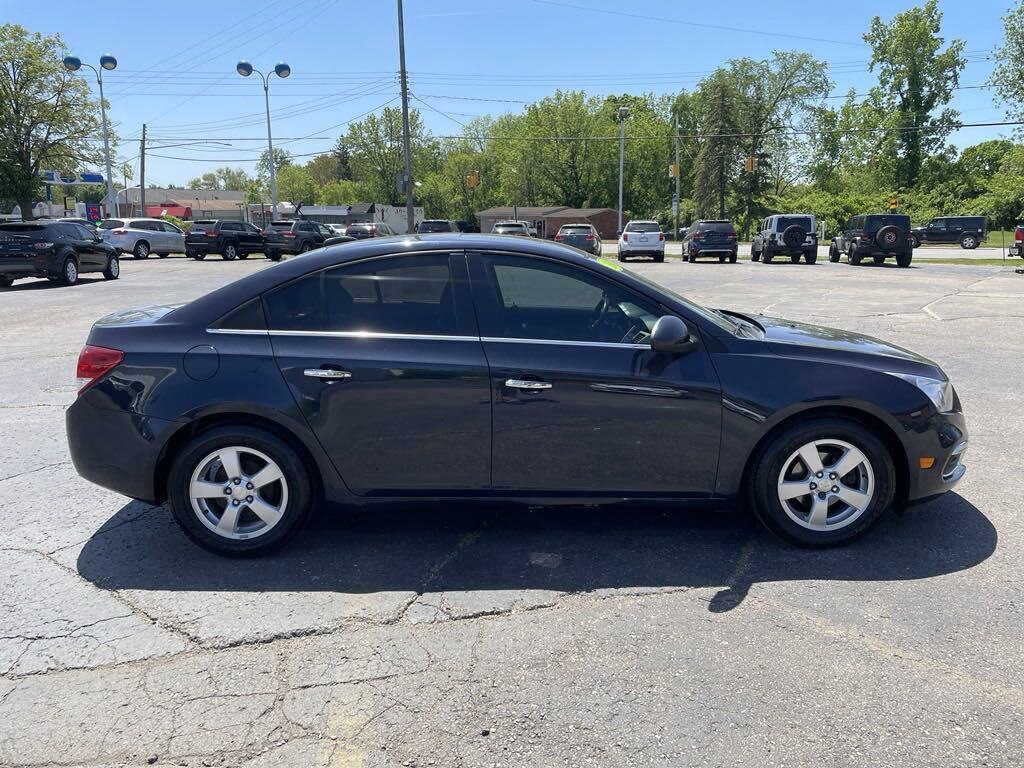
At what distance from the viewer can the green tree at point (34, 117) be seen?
4619 centimetres

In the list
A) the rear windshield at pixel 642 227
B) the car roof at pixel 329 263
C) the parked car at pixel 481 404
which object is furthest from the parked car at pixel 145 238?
the parked car at pixel 481 404

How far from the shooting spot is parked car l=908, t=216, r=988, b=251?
1753 inches

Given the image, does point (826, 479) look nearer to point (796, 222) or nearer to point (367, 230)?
point (796, 222)

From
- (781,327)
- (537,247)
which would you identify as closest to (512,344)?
(537,247)

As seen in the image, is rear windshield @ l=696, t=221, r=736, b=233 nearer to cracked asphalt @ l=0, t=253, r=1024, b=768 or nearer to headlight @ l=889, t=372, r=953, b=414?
cracked asphalt @ l=0, t=253, r=1024, b=768

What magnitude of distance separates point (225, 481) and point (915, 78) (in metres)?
79.2

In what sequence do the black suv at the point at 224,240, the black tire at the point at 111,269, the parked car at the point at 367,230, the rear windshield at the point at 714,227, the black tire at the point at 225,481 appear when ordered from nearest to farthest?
the black tire at the point at 225,481 < the black tire at the point at 111,269 < the rear windshield at the point at 714,227 < the black suv at the point at 224,240 < the parked car at the point at 367,230

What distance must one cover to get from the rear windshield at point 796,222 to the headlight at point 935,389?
2787cm

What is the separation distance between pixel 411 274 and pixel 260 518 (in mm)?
1464

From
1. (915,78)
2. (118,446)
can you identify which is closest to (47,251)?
(118,446)

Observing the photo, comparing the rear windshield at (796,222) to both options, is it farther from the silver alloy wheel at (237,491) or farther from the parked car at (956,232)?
the silver alloy wheel at (237,491)

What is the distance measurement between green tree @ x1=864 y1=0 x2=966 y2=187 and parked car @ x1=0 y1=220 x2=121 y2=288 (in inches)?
2655

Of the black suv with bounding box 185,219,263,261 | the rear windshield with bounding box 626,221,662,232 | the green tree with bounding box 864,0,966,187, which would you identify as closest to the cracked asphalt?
the rear windshield with bounding box 626,221,662,232

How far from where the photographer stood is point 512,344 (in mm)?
3762
